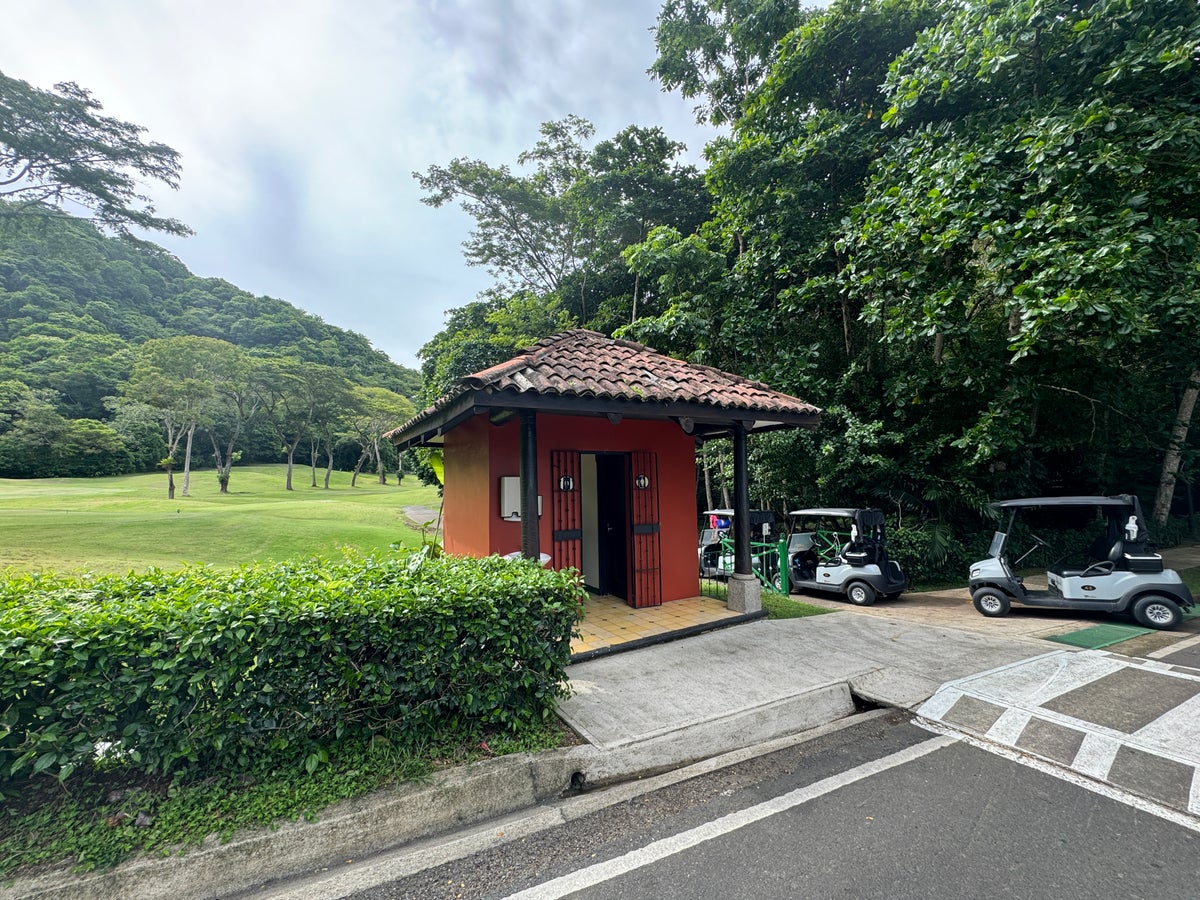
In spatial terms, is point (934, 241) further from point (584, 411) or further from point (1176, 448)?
point (1176, 448)

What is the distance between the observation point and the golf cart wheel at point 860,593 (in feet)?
27.0

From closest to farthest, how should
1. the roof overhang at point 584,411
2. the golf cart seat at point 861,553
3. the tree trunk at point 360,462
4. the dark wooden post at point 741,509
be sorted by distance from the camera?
the roof overhang at point 584,411
the dark wooden post at point 741,509
the golf cart seat at point 861,553
the tree trunk at point 360,462

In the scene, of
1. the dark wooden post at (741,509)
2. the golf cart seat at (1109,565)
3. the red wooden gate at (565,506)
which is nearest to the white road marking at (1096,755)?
the dark wooden post at (741,509)

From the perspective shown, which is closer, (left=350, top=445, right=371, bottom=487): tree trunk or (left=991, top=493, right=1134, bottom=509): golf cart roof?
(left=991, top=493, right=1134, bottom=509): golf cart roof

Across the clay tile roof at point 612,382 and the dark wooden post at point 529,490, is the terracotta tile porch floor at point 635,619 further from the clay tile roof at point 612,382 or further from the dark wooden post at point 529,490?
the clay tile roof at point 612,382

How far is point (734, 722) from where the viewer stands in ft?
11.9

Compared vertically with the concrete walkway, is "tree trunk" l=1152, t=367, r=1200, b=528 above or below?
above

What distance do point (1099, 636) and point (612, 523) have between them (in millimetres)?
6068

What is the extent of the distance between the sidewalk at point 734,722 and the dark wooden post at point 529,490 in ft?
4.08

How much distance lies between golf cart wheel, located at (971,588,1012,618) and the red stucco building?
13.3ft

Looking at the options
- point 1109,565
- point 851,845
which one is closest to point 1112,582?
point 1109,565

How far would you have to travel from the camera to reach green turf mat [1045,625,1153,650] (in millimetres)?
5641

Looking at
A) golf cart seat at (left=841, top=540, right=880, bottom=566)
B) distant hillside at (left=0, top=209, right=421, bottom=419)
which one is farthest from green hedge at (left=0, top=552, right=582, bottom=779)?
distant hillside at (left=0, top=209, right=421, bottom=419)

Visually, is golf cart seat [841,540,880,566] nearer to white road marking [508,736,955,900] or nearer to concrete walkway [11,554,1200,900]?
concrete walkway [11,554,1200,900]
